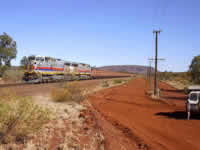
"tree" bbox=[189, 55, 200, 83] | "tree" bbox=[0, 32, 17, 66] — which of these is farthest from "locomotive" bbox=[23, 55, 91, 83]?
"tree" bbox=[189, 55, 200, 83]

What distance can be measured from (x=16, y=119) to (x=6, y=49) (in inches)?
1587

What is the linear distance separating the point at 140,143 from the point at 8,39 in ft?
139

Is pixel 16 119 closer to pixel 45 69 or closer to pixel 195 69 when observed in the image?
pixel 45 69

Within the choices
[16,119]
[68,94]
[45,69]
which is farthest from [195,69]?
[16,119]

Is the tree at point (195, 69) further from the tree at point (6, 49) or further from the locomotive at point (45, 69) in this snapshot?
the tree at point (6, 49)

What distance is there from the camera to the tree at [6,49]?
42.2 meters

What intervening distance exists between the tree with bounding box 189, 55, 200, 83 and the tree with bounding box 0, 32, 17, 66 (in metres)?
35.1

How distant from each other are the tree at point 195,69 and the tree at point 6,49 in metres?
35.1

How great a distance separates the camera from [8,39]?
42.7 metres

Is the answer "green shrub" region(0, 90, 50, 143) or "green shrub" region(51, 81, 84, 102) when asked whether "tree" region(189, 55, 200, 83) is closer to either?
"green shrub" region(51, 81, 84, 102)

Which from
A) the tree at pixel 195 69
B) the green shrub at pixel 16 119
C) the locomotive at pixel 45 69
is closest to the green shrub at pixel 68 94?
the green shrub at pixel 16 119

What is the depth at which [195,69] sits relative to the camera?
37.2 meters

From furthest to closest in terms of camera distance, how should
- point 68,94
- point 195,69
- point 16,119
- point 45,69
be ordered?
point 195,69, point 45,69, point 68,94, point 16,119

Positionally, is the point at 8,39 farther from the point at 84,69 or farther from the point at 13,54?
the point at 84,69
